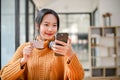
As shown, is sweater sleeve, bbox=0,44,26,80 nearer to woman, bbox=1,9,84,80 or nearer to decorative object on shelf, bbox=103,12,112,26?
woman, bbox=1,9,84,80

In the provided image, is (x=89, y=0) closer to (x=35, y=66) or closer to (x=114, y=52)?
(x=114, y=52)

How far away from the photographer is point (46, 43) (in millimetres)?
1205

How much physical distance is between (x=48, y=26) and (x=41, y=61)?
7.1 inches

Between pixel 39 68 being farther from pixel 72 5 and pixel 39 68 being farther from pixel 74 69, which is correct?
pixel 72 5

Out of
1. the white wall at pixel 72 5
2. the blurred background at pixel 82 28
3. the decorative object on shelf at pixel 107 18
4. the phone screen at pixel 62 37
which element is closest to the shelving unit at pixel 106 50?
the blurred background at pixel 82 28

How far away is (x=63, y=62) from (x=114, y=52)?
644 cm

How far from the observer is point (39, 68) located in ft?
3.90

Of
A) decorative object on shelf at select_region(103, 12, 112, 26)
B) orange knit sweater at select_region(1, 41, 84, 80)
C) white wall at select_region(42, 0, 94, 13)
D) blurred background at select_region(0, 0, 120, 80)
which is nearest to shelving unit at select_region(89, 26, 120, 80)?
blurred background at select_region(0, 0, 120, 80)

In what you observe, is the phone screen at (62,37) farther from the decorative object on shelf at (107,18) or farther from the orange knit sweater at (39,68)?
the decorative object on shelf at (107,18)

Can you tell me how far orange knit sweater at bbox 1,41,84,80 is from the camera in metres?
1.16

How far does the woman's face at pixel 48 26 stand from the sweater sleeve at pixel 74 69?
0.18 m

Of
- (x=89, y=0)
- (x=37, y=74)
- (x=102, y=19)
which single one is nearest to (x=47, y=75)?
(x=37, y=74)

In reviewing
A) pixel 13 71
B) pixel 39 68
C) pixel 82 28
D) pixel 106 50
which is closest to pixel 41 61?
pixel 39 68

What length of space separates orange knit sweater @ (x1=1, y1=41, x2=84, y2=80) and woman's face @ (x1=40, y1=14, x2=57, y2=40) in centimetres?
4
